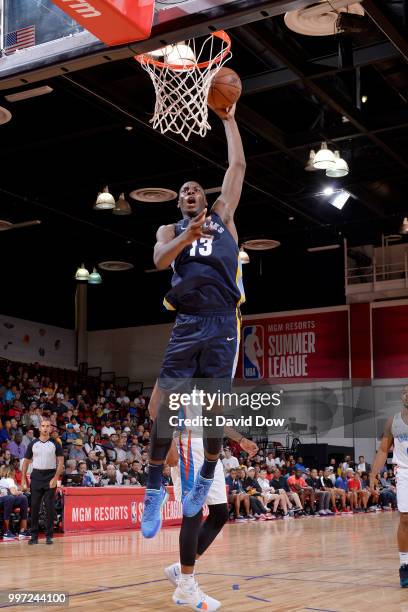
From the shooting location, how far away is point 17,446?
16.7 meters

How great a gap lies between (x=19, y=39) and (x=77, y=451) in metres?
11.7

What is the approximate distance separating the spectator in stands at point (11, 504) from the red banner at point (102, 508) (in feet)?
2.94

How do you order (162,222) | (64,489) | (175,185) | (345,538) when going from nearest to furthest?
(345,538) → (64,489) → (175,185) → (162,222)

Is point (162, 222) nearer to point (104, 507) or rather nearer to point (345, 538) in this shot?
point (104, 507)

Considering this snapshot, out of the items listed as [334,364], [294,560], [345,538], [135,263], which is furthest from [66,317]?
[294,560]

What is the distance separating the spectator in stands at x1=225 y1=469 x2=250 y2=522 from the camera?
703 inches

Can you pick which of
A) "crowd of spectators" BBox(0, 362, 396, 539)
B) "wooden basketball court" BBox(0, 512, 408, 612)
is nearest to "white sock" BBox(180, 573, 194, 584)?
"wooden basketball court" BBox(0, 512, 408, 612)

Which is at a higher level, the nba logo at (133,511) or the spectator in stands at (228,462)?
the spectator in stands at (228,462)

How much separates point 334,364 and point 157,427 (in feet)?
73.4

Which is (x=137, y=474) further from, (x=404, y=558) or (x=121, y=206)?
(x=404, y=558)

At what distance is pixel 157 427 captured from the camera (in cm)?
483

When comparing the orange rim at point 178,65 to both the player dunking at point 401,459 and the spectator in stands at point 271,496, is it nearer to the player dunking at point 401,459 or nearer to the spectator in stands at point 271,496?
the player dunking at point 401,459

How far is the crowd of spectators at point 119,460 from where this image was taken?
1597cm

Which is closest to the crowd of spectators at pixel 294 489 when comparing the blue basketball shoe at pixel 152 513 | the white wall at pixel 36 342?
the white wall at pixel 36 342
